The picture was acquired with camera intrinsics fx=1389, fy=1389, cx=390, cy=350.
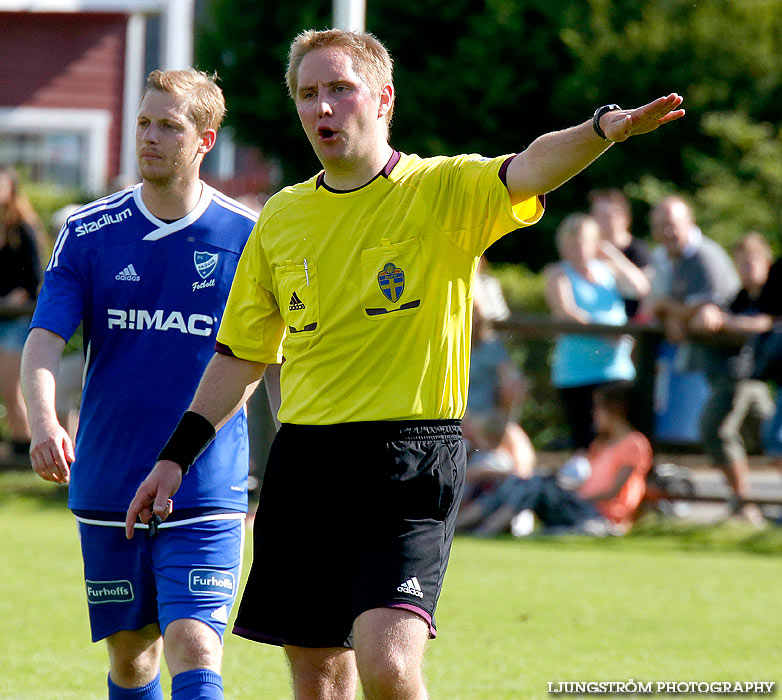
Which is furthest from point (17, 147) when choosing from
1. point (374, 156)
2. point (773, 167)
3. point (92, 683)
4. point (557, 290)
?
point (374, 156)

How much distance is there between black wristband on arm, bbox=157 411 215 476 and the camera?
4234 mm

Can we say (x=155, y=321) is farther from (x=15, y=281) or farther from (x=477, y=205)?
(x=15, y=281)

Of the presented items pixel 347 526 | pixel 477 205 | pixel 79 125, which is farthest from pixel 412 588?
pixel 79 125

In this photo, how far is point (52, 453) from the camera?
433 centimetres

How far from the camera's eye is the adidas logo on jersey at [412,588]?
385 centimetres

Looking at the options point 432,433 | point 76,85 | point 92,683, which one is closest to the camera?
point 432,433

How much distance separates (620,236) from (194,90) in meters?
7.51

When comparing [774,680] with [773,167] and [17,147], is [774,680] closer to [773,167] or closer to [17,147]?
[773,167]

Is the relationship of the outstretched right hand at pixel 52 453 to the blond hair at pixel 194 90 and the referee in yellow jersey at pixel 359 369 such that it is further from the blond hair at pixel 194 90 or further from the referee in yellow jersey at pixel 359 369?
the blond hair at pixel 194 90

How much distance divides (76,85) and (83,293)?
2024 centimetres

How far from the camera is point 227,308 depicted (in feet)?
14.3

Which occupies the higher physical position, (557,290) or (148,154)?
(148,154)

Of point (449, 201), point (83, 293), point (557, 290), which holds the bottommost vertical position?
point (557, 290)

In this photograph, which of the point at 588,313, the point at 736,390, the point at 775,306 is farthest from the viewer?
the point at 588,313
